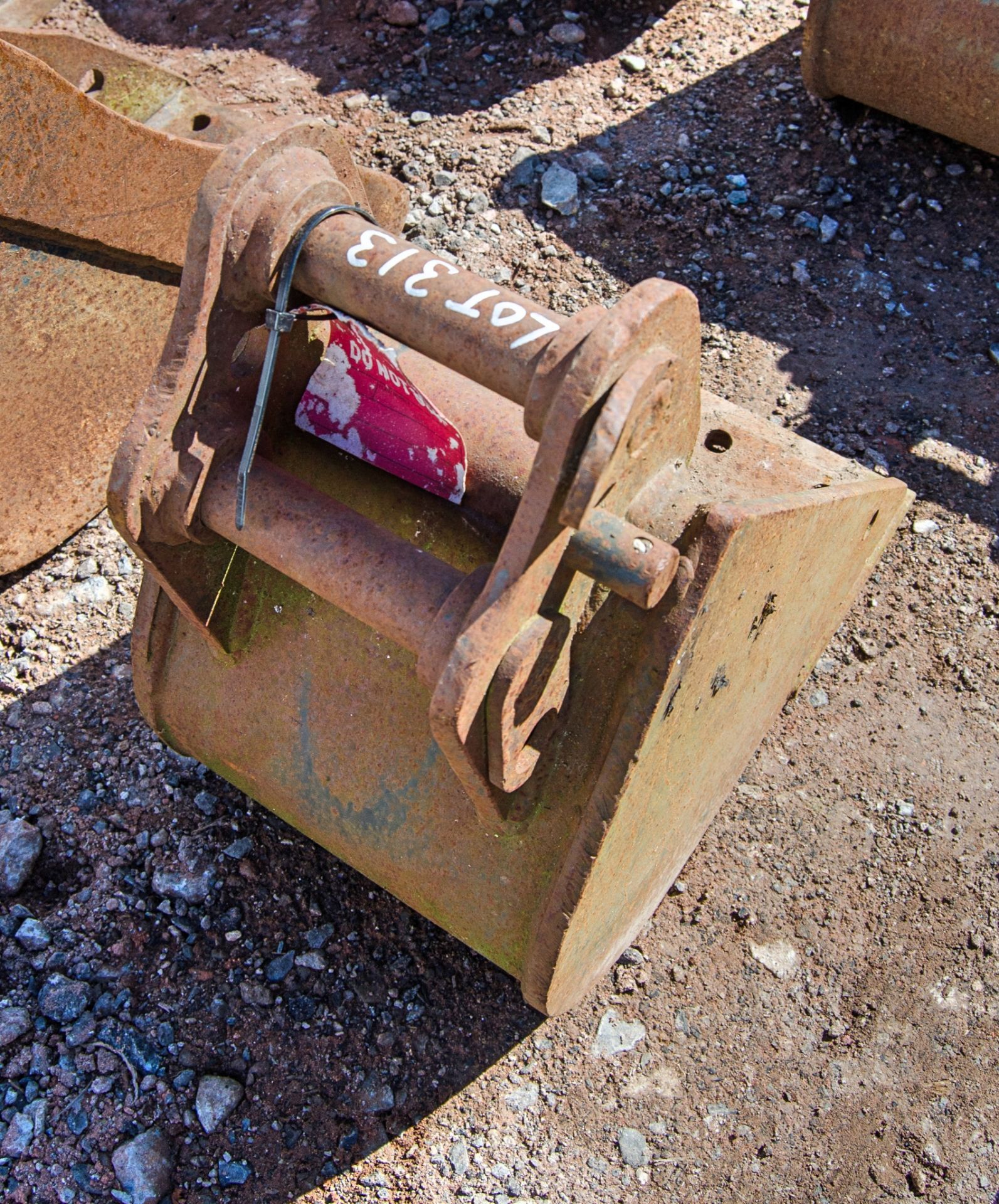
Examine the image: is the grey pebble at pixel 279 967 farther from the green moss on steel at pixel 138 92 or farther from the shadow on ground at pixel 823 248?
the green moss on steel at pixel 138 92

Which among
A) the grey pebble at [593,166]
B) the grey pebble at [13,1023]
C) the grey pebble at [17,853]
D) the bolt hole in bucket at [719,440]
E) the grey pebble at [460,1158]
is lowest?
the grey pebble at [13,1023]

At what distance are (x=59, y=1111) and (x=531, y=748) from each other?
141 centimetres

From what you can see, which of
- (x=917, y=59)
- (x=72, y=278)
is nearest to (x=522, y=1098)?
(x=72, y=278)

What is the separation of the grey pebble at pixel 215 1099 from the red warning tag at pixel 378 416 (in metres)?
1.41

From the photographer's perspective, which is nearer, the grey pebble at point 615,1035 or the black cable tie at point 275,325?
the black cable tie at point 275,325

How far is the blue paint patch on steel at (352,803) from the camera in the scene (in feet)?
7.04

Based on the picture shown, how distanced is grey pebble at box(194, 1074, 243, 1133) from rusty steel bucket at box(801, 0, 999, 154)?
4.22 metres

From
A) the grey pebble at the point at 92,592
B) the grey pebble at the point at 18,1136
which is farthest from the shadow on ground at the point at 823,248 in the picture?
the grey pebble at the point at 18,1136

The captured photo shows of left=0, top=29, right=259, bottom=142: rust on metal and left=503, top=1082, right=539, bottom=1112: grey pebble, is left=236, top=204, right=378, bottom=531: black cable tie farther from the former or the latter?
left=0, top=29, right=259, bottom=142: rust on metal

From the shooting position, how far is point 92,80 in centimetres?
404

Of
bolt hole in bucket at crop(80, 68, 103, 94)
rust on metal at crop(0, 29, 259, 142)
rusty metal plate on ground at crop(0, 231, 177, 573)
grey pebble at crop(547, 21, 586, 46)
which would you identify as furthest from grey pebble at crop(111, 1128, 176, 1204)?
grey pebble at crop(547, 21, 586, 46)

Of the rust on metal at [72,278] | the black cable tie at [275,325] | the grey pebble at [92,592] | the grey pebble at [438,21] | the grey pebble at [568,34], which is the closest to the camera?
the black cable tie at [275,325]

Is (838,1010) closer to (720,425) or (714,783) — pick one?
(714,783)

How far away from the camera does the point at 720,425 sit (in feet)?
7.34
